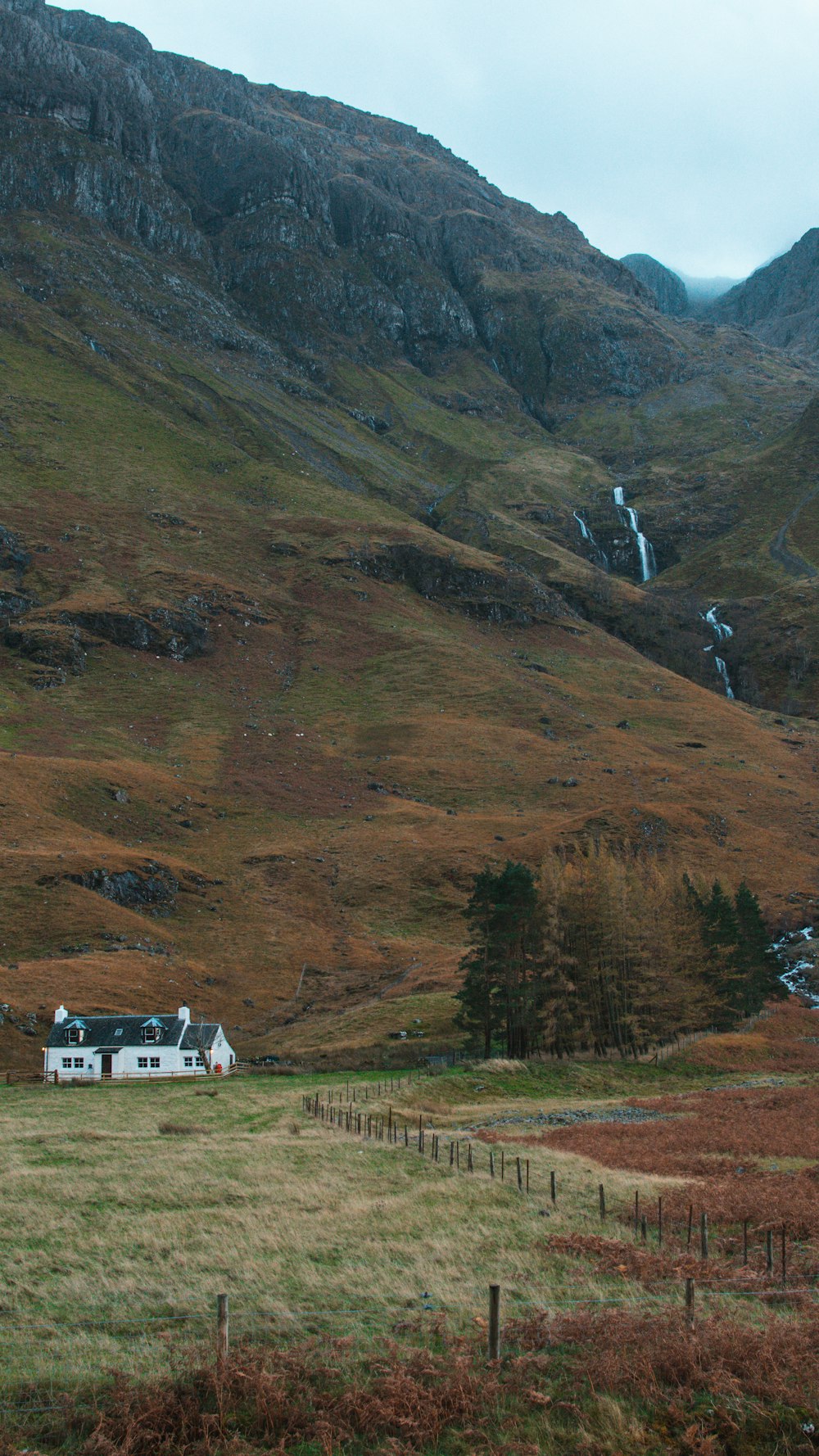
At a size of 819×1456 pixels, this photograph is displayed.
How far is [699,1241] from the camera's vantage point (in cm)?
2106

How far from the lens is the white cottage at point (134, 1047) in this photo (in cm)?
6544

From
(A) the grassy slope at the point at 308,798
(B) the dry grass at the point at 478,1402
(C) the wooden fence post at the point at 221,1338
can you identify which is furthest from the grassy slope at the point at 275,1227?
(A) the grassy slope at the point at 308,798

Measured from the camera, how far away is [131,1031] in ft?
225

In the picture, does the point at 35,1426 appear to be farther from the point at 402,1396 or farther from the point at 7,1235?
the point at 7,1235

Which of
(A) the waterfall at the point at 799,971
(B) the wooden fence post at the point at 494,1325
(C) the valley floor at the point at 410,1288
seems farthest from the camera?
(A) the waterfall at the point at 799,971

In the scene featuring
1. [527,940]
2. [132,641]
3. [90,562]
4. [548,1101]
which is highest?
[90,562]

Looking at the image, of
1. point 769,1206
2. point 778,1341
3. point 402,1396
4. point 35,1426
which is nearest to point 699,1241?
point 769,1206

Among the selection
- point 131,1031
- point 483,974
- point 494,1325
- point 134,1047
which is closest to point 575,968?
point 483,974

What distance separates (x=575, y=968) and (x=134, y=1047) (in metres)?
31.8

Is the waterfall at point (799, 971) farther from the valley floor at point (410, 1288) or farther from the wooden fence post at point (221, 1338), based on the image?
the wooden fence post at point (221, 1338)

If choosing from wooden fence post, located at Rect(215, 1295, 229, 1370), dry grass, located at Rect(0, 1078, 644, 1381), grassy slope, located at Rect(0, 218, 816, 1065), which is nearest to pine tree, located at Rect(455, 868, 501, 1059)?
grassy slope, located at Rect(0, 218, 816, 1065)

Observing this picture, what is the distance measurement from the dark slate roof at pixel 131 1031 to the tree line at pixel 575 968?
1941 cm

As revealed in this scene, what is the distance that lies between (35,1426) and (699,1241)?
571 inches

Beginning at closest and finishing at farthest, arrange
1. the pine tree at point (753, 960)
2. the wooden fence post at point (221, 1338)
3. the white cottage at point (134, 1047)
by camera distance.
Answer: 1. the wooden fence post at point (221, 1338)
2. the white cottage at point (134, 1047)
3. the pine tree at point (753, 960)
